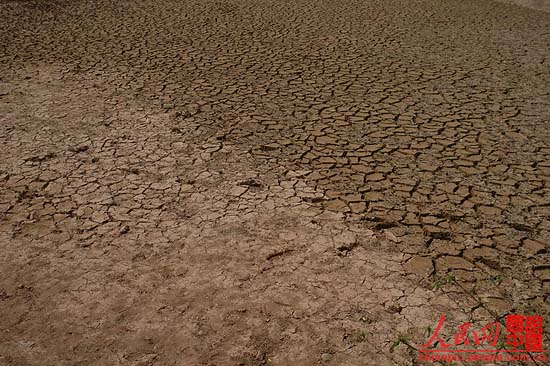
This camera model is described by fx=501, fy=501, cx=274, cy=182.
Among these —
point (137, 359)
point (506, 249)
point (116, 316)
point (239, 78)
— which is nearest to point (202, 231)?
point (116, 316)

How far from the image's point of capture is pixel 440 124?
11.6ft

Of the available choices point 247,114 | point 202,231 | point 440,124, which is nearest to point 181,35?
point 247,114

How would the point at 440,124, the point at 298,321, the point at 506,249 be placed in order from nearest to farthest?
the point at 298,321, the point at 506,249, the point at 440,124

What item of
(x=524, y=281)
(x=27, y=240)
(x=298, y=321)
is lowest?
(x=27, y=240)

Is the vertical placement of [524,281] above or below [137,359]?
above

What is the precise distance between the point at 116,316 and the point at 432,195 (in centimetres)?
171

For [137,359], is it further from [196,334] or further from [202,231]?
[202,231]

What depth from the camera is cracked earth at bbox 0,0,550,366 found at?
1.90 m

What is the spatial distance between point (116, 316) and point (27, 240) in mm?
743

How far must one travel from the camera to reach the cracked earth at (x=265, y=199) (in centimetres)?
190

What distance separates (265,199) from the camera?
2676 millimetres

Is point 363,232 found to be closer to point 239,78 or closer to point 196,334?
point 196,334

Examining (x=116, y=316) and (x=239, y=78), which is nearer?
(x=116, y=316)

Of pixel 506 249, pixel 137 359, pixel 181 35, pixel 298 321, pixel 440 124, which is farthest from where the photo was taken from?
pixel 181 35
